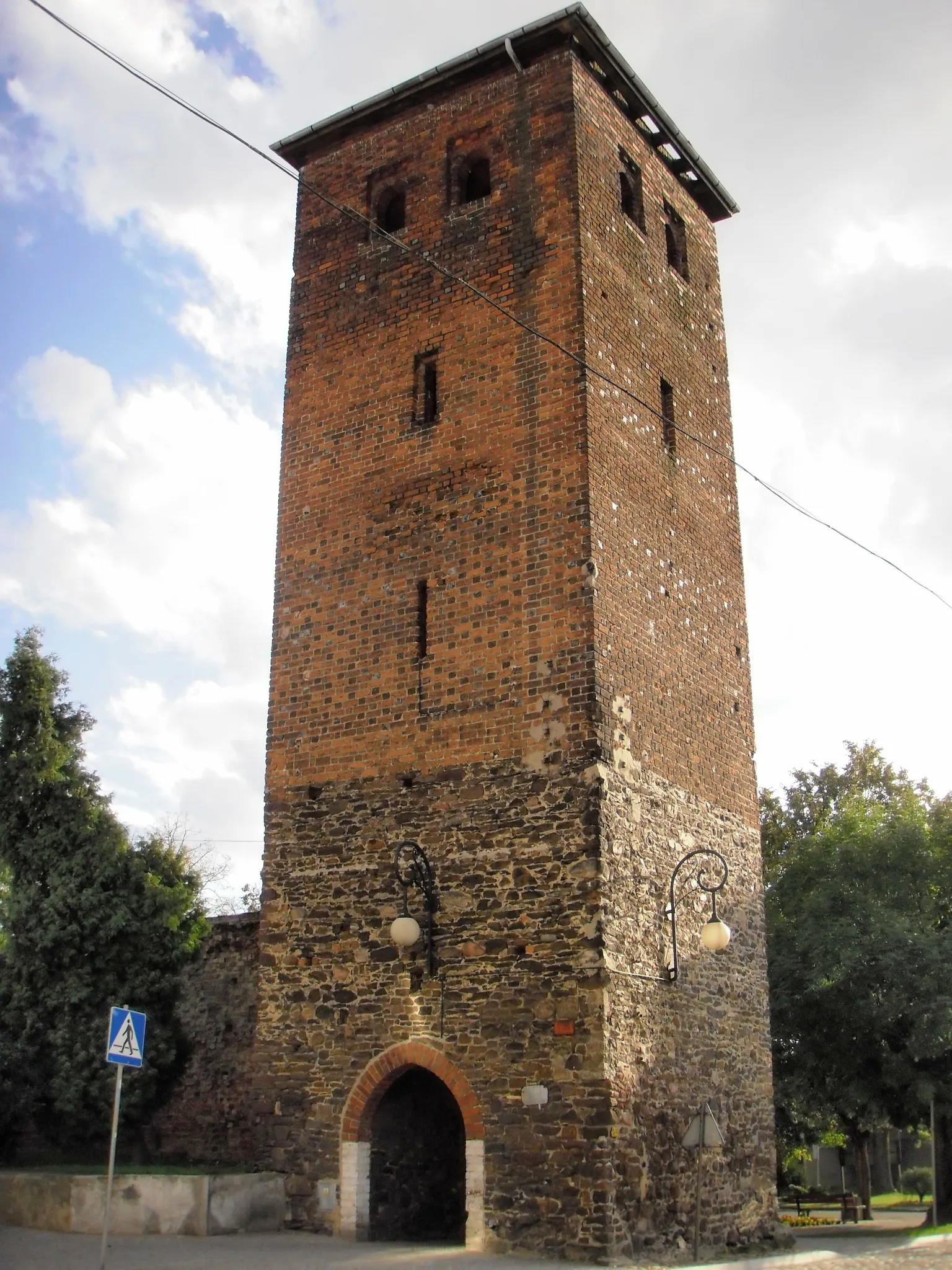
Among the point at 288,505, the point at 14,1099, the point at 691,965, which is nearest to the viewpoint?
the point at 691,965

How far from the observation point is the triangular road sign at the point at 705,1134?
12445mm

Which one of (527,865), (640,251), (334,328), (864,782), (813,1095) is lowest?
(813,1095)

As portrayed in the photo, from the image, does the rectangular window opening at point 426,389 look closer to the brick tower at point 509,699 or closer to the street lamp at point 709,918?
the brick tower at point 509,699

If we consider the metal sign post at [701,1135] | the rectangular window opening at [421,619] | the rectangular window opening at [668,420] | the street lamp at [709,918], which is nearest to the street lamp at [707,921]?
the street lamp at [709,918]

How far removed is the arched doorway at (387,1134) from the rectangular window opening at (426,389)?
764 cm

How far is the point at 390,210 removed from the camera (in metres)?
17.7

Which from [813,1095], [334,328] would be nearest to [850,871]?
[813,1095]

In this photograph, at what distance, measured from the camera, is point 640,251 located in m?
16.9

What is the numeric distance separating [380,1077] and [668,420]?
9138 millimetres

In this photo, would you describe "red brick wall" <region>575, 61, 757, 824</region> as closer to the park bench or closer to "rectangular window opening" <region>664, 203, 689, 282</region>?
"rectangular window opening" <region>664, 203, 689, 282</region>

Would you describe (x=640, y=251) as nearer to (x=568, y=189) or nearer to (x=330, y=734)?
(x=568, y=189)

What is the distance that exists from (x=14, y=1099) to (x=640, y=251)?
13.8 m

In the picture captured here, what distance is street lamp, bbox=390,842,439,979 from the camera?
13.1m

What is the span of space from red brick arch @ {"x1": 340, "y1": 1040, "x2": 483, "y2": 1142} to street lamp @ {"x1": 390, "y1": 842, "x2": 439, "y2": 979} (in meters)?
0.83
